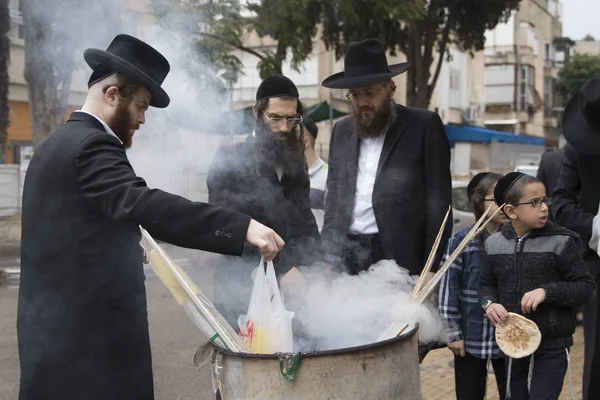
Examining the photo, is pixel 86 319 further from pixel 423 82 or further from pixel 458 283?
pixel 423 82

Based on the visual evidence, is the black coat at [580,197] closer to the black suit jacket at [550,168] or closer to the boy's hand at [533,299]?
the boy's hand at [533,299]

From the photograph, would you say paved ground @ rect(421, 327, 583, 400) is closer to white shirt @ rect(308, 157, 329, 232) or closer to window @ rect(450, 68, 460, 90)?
white shirt @ rect(308, 157, 329, 232)

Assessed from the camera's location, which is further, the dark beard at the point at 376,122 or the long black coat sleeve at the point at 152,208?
the dark beard at the point at 376,122

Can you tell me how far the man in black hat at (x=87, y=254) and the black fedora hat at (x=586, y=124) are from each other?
214 centimetres

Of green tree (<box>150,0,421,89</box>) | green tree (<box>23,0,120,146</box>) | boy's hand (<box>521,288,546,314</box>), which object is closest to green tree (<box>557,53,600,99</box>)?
green tree (<box>150,0,421,89</box>)

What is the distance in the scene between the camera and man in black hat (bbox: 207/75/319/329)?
347cm

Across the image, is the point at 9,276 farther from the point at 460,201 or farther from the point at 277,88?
the point at 277,88

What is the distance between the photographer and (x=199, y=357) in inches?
99.4

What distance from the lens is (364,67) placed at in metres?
3.64

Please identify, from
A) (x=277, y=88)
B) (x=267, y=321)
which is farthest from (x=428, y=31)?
(x=267, y=321)

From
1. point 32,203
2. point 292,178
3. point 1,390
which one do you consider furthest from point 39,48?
point 32,203

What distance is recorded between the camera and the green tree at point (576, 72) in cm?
4372

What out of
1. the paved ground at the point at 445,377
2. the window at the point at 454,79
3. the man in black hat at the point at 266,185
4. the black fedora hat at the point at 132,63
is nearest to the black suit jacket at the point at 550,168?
the paved ground at the point at 445,377

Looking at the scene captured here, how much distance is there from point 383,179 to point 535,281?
867 mm
